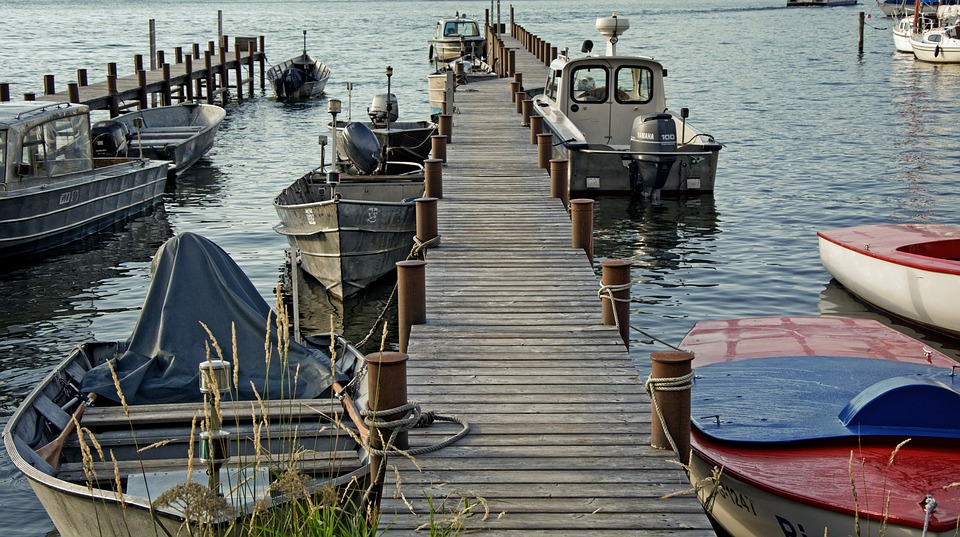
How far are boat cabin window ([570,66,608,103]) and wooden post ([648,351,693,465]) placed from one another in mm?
16254

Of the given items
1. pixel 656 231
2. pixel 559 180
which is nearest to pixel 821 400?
pixel 559 180

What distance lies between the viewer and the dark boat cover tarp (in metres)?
8.96

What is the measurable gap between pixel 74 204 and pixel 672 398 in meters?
14.8

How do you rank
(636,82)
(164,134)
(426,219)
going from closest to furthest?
(426,219) < (636,82) < (164,134)

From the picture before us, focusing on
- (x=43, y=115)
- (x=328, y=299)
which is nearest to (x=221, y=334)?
(x=328, y=299)

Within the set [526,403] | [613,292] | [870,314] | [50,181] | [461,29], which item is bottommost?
[870,314]

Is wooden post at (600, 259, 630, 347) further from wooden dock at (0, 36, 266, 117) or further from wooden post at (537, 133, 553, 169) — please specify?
wooden dock at (0, 36, 266, 117)

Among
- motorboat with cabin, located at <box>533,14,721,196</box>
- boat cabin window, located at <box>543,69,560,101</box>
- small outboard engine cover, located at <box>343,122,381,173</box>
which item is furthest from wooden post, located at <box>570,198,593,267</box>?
boat cabin window, located at <box>543,69,560,101</box>

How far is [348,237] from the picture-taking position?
15656 mm

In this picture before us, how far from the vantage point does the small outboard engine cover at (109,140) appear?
72.8 ft

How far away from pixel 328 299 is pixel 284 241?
13.0 ft

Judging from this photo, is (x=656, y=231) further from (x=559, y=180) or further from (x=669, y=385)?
(x=669, y=385)

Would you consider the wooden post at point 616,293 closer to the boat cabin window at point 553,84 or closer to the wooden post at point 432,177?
the wooden post at point 432,177

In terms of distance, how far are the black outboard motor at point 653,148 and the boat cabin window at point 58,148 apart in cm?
961
